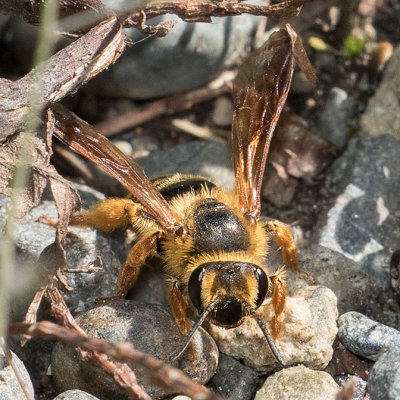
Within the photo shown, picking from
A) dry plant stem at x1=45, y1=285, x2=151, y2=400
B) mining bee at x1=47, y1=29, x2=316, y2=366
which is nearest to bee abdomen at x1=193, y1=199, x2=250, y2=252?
mining bee at x1=47, y1=29, x2=316, y2=366

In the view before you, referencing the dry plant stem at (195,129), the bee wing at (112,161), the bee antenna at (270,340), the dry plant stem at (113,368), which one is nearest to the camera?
the dry plant stem at (113,368)

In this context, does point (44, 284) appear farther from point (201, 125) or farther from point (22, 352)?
point (201, 125)

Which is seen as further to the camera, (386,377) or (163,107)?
(163,107)

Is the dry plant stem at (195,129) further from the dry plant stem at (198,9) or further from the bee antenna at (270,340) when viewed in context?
the bee antenna at (270,340)

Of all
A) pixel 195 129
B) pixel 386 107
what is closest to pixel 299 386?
pixel 195 129

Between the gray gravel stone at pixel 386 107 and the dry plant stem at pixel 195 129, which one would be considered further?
the dry plant stem at pixel 195 129

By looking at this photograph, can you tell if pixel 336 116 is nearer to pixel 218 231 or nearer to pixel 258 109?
pixel 258 109

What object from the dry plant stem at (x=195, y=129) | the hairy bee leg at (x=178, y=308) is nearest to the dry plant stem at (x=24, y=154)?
the hairy bee leg at (x=178, y=308)

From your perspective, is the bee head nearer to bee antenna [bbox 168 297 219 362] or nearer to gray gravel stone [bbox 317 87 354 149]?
bee antenna [bbox 168 297 219 362]
